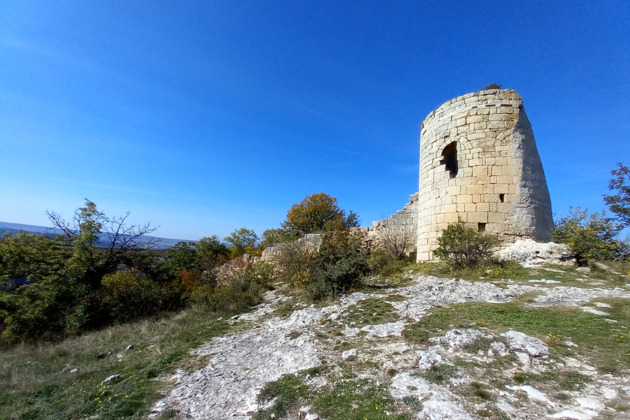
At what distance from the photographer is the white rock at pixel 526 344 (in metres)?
3.40

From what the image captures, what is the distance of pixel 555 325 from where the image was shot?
13.7ft

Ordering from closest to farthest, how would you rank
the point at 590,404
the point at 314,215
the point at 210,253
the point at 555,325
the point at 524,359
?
1. the point at 590,404
2. the point at 524,359
3. the point at 555,325
4. the point at 210,253
5. the point at 314,215

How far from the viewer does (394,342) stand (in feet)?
13.7

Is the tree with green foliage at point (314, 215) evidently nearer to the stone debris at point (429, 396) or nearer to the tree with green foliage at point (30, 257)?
the tree with green foliage at point (30, 257)

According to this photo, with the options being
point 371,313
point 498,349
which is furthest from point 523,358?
point 371,313

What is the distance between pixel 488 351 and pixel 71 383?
560cm

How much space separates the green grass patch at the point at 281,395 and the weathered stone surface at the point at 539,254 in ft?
24.9

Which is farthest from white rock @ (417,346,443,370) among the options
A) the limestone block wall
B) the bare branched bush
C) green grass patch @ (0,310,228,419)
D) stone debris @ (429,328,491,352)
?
the limestone block wall

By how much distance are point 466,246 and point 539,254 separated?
192 centimetres

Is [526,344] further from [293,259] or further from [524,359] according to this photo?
[293,259]

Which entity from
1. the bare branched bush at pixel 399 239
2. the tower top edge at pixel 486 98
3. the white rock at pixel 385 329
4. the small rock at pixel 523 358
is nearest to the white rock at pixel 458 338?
the small rock at pixel 523 358

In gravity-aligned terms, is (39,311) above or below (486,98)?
A: below

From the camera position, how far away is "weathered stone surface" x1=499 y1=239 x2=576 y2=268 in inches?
320

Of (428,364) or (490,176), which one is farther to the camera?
(490,176)
